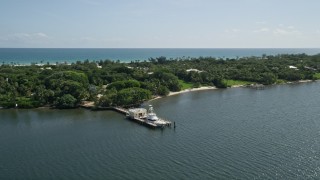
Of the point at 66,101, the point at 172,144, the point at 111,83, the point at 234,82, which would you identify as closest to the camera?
the point at 172,144

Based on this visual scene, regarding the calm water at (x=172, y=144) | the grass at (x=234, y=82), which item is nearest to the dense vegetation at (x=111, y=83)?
the grass at (x=234, y=82)

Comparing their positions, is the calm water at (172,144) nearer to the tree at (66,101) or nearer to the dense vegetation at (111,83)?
the tree at (66,101)

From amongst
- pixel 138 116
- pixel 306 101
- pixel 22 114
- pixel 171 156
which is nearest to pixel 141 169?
pixel 171 156

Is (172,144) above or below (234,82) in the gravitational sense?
below

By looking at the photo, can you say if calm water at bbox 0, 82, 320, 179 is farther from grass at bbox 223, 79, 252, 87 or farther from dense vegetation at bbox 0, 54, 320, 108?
grass at bbox 223, 79, 252, 87

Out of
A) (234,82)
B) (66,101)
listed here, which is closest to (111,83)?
(66,101)

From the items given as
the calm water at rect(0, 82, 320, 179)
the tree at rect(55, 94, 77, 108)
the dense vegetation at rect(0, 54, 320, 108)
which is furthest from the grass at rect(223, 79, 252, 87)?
the tree at rect(55, 94, 77, 108)

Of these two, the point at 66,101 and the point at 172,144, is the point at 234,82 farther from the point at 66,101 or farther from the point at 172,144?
the point at 172,144

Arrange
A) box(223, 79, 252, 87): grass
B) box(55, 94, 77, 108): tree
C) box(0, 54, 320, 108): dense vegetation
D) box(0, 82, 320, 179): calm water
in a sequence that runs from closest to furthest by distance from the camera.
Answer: box(0, 82, 320, 179): calm water, box(55, 94, 77, 108): tree, box(0, 54, 320, 108): dense vegetation, box(223, 79, 252, 87): grass
